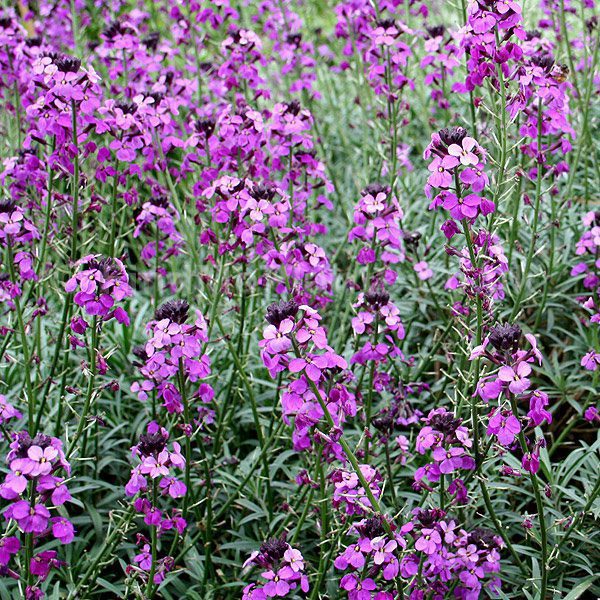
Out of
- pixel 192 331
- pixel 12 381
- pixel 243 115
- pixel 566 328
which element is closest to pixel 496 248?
pixel 192 331

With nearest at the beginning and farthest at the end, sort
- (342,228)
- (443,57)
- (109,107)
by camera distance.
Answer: (109,107) → (443,57) → (342,228)

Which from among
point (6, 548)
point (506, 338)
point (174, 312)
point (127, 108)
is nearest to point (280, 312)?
point (174, 312)

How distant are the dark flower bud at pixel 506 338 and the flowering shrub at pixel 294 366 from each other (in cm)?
1

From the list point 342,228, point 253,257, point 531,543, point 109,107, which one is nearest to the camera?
point 109,107

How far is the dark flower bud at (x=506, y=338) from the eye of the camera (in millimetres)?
2697

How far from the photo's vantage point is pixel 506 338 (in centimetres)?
270

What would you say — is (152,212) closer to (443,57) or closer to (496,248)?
(496,248)

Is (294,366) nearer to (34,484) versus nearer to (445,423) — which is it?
(445,423)

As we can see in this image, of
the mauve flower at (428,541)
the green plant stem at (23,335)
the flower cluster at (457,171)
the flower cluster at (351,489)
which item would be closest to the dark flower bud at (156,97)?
the green plant stem at (23,335)

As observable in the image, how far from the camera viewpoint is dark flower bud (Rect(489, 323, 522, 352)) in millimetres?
2697

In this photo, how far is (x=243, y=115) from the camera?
4188 millimetres

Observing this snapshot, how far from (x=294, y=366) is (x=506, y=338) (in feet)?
2.48

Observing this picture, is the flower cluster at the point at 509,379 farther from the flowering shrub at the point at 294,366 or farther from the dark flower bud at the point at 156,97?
the dark flower bud at the point at 156,97

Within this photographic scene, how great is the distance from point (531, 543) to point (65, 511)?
2598mm
